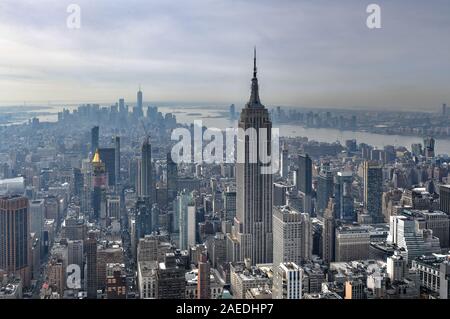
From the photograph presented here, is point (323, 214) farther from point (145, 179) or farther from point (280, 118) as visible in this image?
point (145, 179)

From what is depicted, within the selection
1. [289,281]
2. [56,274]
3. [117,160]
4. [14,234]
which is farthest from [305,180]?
[14,234]

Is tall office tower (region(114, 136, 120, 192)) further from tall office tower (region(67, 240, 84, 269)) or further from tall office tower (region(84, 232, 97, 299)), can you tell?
tall office tower (region(67, 240, 84, 269))

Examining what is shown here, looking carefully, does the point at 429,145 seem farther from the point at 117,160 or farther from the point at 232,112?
the point at 117,160

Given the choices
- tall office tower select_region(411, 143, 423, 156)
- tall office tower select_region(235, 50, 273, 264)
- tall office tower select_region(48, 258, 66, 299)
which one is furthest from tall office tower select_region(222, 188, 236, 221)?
tall office tower select_region(48, 258, 66, 299)
